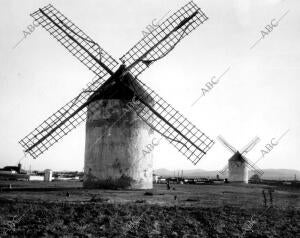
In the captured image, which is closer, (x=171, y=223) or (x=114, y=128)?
(x=171, y=223)

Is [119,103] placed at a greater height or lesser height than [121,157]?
greater

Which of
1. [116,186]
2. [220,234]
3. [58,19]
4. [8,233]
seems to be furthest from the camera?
[58,19]

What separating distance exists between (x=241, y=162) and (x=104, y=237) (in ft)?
137

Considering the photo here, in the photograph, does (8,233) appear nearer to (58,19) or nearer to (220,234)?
(220,234)

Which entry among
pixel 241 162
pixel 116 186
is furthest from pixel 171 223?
pixel 241 162

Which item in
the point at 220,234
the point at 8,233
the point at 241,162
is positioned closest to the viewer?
the point at 8,233

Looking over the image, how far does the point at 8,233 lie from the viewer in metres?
A: 8.22

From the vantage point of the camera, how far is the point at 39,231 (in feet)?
27.5

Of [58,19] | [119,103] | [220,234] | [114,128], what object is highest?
[58,19]

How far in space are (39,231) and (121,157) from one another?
8563 millimetres

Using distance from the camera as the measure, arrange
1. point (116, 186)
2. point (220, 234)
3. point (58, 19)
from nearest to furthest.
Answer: point (220, 234), point (116, 186), point (58, 19)

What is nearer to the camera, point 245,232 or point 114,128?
point 245,232

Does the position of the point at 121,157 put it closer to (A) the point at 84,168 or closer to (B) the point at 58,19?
(A) the point at 84,168

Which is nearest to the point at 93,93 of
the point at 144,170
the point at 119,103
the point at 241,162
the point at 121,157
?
the point at 119,103
